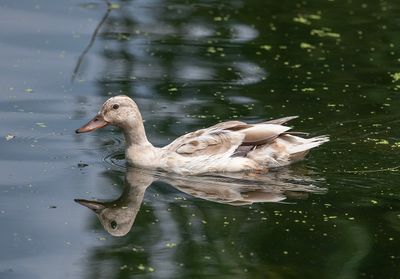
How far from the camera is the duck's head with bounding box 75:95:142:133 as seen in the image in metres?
10.4

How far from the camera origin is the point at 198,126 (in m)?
11.1

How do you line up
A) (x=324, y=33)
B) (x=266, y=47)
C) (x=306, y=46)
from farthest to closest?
(x=324, y=33), (x=306, y=46), (x=266, y=47)

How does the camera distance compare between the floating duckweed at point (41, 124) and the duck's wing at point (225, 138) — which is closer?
the duck's wing at point (225, 138)

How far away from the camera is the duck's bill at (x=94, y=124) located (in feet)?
34.0

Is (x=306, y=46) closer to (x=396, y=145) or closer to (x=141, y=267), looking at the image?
(x=396, y=145)

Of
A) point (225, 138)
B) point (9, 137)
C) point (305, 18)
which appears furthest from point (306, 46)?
point (9, 137)

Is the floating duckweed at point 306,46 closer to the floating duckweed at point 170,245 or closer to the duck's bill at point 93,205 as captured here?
the duck's bill at point 93,205

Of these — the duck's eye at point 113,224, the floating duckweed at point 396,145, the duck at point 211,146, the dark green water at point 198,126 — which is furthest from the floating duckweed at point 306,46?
the duck's eye at point 113,224

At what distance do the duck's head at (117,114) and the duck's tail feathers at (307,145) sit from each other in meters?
1.37

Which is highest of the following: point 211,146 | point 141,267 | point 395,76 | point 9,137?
point 141,267

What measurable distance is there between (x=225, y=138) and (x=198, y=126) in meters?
0.79

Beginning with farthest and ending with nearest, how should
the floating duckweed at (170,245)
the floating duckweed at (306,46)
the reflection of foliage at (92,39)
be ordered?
the floating duckweed at (306,46)
the reflection of foliage at (92,39)
the floating duckweed at (170,245)

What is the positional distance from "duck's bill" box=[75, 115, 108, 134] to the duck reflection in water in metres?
0.49

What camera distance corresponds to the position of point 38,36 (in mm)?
13734
